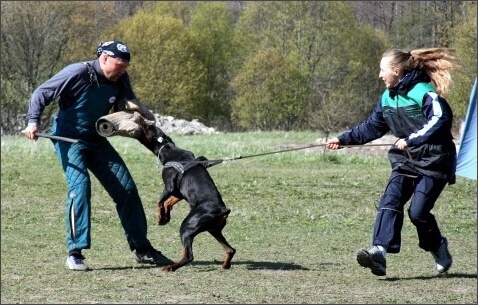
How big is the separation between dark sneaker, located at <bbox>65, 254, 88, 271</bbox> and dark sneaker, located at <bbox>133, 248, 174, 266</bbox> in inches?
22.4

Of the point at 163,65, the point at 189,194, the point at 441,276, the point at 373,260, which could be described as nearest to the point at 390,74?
the point at 373,260

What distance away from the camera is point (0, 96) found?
40.3 metres

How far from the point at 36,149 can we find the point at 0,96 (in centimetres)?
1840

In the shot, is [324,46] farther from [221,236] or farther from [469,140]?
[221,236]

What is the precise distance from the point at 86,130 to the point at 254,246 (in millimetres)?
2580

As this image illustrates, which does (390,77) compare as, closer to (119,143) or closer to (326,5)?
(119,143)

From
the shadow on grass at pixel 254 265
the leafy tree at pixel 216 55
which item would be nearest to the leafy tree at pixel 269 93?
the leafy tree at pixel 216 55

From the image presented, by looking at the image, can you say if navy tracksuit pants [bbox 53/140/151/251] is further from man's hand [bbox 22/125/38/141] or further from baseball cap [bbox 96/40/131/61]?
baseball cap [bbox 96/40/131/61]

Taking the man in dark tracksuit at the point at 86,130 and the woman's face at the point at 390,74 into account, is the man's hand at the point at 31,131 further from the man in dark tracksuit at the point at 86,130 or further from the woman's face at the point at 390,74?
the woman's face at the point at 390,74

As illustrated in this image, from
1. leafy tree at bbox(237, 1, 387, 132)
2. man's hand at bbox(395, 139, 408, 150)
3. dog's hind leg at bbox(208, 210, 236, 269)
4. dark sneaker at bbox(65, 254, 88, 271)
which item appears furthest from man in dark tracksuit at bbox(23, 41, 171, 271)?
leafy tree at bbox(237, 1, 387, 132)

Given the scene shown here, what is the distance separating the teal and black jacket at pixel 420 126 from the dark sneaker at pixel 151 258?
2.20 meters

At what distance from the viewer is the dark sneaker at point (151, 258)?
841 centimetres

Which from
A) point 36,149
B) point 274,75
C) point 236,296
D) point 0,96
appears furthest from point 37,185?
point 274,75

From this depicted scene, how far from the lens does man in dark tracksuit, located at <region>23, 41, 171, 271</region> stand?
8.05m
